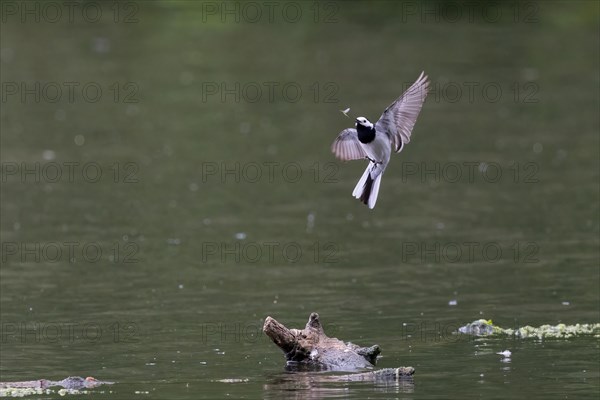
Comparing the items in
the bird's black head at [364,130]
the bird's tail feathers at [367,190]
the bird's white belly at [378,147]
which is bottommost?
the bird's tail feathers at [367,190]

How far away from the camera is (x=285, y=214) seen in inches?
824

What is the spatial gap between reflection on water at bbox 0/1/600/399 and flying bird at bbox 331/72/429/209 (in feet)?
6.34

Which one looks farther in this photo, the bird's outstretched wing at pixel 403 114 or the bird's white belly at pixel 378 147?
the bird's white belly at pixel 378 147

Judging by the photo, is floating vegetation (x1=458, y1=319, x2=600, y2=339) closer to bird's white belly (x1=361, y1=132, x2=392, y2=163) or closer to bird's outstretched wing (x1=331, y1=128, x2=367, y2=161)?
bird's white belly (x1=361, y1=132, x2=392, y2=163)

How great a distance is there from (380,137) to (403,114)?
1.17ft

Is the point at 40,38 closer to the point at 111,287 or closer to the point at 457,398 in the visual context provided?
the point at 111,287

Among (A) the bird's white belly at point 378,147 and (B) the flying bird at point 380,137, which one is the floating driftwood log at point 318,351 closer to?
(B) the flying bird at point 380,137

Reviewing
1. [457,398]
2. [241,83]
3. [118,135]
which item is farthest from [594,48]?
[457,398]

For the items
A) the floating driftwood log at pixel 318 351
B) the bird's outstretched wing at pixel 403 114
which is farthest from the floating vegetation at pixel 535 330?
the bird's outstretched wing at pixel 403 114

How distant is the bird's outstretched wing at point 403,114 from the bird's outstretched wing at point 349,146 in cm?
28

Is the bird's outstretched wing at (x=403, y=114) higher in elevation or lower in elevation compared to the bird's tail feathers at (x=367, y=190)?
higher

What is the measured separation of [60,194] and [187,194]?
2407mm

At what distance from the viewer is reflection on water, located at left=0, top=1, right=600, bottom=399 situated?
44.5 ft

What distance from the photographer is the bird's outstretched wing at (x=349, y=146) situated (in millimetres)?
13211
